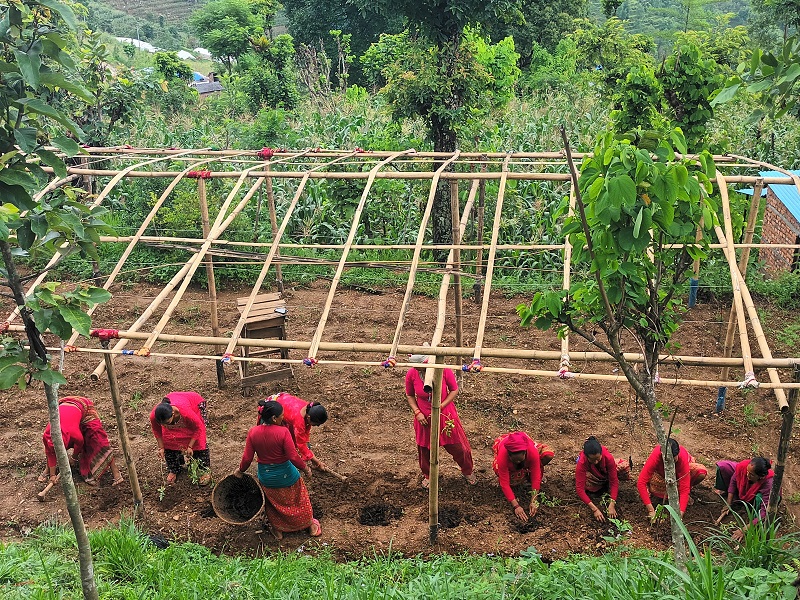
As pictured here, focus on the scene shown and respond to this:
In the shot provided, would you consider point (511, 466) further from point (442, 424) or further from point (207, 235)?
point (207, 235)

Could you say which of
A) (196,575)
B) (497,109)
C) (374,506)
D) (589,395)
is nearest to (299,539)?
(374,506)

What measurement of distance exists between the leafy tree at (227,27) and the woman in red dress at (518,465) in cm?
1813

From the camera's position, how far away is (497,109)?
13.4 metres

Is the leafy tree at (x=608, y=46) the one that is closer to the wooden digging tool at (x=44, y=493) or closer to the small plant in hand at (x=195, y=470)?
the small plant in hand at (x=195, y=470)

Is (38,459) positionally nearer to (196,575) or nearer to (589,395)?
(196,575)

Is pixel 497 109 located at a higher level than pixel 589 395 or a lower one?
higher

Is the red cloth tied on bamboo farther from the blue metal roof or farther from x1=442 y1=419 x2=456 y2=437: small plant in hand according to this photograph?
the blue metal roof

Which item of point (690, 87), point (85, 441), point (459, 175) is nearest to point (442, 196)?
point (690, 87)

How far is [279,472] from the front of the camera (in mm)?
5145

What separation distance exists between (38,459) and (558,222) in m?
6.82

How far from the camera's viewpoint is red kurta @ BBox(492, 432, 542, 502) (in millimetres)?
5273

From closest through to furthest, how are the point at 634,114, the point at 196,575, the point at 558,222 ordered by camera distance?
the point at 196,575 < the point at 634,114 < the point at 558,222

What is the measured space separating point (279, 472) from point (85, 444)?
1.85 metres

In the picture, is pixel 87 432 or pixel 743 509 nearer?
pixel 743 509
